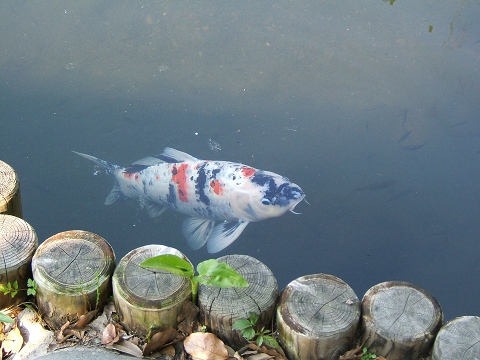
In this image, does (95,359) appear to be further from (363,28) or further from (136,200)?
(363,28)

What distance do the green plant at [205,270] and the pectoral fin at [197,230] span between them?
7.41ft

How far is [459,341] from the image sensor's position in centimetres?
182

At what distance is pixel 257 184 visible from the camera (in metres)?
3.99

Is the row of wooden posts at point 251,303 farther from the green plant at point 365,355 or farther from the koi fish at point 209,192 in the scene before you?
the koi fish at point 209,192

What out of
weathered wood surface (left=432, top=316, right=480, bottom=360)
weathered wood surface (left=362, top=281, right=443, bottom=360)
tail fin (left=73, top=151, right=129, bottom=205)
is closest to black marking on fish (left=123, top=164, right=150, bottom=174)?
tail fin (left=73, top=151, right=129, bottom=205)

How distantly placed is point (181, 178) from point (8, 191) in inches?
75.4

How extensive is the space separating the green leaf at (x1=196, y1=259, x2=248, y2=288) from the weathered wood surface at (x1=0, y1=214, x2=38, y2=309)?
0.66 m

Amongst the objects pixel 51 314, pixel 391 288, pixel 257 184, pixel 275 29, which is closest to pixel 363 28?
pixel 275 29

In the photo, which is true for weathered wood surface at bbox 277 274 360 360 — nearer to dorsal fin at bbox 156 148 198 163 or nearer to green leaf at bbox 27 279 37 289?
green leaf at bbox 27 279 37 289

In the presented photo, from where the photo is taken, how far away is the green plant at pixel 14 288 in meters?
2.01

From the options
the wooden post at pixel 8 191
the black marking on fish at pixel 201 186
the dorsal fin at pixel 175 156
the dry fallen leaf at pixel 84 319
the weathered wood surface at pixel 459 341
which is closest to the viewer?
the weathered wood surface at pixel 459 341

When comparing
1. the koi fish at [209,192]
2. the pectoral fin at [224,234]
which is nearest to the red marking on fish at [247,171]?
the koi fish at [209,192]

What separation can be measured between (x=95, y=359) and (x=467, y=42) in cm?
482

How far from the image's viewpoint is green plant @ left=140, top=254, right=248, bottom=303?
1858 mm
